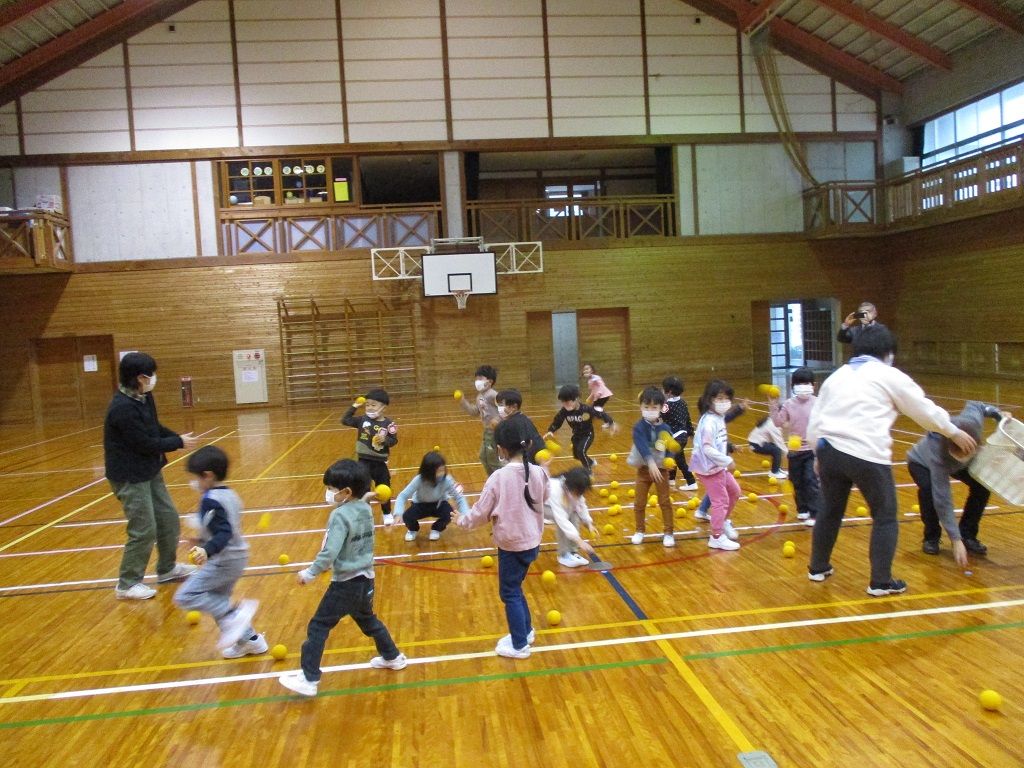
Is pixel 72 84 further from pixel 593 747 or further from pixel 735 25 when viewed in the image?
pixel 593 747

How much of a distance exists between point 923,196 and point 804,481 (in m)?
17.7

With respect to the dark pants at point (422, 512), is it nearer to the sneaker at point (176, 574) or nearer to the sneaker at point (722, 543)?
the sneaker at point (176, 574)

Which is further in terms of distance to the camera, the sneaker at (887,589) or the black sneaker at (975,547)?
the black sneaker at (975,547)

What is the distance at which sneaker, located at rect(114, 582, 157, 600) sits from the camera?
5.48 metres

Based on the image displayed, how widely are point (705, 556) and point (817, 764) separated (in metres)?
2.90

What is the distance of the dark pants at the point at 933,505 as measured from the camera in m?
5.38

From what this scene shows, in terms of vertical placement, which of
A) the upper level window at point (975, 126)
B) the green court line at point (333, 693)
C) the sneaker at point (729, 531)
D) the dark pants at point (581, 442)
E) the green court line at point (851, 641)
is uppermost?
the upper level window at point (975, 126)

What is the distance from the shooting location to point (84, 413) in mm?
21562

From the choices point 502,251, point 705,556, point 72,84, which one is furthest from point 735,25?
point 705,556

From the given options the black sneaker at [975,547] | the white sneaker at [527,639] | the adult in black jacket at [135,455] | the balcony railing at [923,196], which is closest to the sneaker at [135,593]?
the adult in black jacket at [135,455]

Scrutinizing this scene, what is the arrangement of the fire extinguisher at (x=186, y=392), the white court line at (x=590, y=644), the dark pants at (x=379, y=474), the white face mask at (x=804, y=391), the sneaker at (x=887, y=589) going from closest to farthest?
the white court line at (x=590, y=644), the sneaker at (x=887, y=589), the white face mask at (x=804, y=391), the dark pants at (x=379, y=474), the fire extinguisher at (x=186, y=392)

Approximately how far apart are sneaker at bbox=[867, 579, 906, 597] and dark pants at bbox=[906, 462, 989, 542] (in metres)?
0.95

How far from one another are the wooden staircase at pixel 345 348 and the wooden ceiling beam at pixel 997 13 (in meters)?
16.2

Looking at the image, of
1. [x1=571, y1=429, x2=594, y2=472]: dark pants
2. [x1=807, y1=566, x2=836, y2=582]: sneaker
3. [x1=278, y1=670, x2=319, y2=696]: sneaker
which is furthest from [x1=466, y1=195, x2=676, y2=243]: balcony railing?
[x1=278, y1=670, x2=319, y2=696]: sneaker
